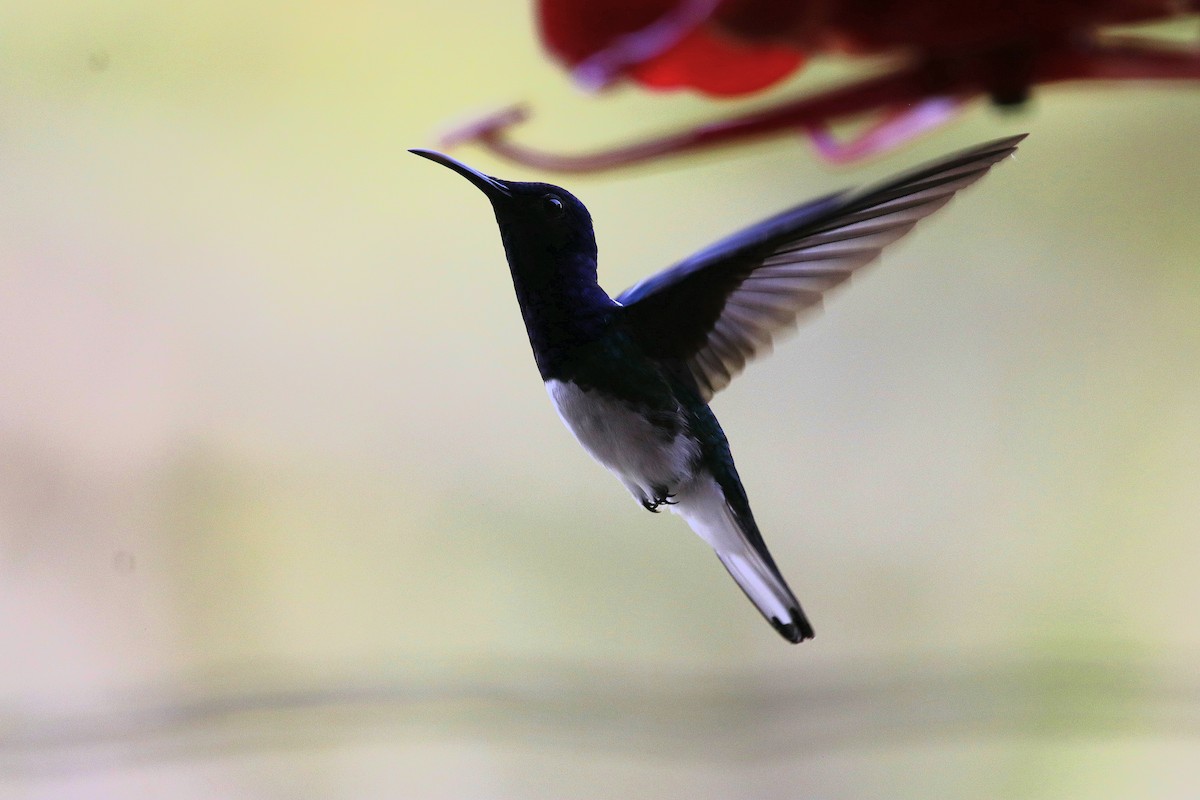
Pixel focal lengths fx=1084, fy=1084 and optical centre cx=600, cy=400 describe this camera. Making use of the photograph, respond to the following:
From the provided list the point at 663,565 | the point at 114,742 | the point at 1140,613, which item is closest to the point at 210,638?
the point at 114,742

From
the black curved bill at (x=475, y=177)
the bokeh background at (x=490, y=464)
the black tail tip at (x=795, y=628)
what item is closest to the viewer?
the black curved bill at (x=475, y=177)

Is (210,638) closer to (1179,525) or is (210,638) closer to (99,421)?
(99,421)

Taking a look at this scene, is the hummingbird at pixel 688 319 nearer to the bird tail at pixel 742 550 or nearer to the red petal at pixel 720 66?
the bird tail at pixel 742 550

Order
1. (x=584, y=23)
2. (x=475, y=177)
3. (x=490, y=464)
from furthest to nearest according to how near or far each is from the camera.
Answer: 1. (x=490, y=464)
2. (x=584, y=23)
3. (x=475, y=177)

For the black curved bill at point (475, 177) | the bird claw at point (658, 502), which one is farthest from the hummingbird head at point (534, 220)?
the bird claw at point (658, 502)

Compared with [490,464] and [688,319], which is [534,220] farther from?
[490,464]

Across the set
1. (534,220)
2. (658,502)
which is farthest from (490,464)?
(534,220)
